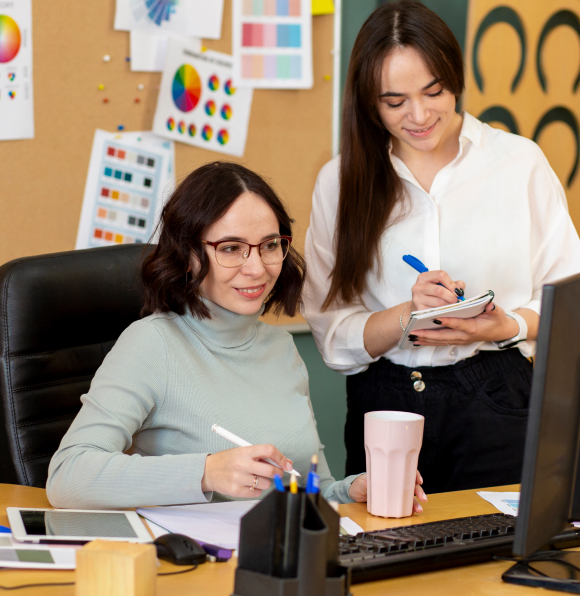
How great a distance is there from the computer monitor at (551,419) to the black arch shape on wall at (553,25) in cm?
221

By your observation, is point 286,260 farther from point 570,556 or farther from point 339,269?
point 570,556

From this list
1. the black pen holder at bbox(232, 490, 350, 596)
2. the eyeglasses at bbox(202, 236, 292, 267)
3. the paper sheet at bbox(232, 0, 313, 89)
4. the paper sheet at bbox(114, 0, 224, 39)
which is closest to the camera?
the black pen holder at bbox(232, 490, 350, 596)

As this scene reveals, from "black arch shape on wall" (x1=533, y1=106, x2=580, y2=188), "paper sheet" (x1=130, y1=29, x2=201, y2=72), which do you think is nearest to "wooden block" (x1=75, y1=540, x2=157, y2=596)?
"paper sheet" (x1=130, y1=29, x2=201, y2=72)

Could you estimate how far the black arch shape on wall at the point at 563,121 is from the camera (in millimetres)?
2912

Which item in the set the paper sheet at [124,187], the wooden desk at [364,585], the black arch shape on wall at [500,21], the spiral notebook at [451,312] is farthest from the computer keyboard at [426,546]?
the black arch shape on wall at [500,21]

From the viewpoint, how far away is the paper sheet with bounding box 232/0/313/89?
98.9 inches

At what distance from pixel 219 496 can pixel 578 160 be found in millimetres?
2176

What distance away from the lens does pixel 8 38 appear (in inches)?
83.9

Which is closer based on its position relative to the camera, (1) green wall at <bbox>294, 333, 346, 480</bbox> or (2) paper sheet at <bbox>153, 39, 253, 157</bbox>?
(2) paper sheet at <bbox>153, 39, 253, 157</bbox>

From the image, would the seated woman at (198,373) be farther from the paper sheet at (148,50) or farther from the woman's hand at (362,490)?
the paper sheet at (148,50)

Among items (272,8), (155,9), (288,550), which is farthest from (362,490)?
(272,8)

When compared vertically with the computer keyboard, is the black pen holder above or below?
above

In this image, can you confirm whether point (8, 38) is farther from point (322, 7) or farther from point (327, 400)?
point (327, 400)

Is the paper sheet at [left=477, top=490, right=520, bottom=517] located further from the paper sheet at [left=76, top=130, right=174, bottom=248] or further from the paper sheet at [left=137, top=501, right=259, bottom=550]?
the paper sheet at [left=76, top=130, right=174, bottom=248]
